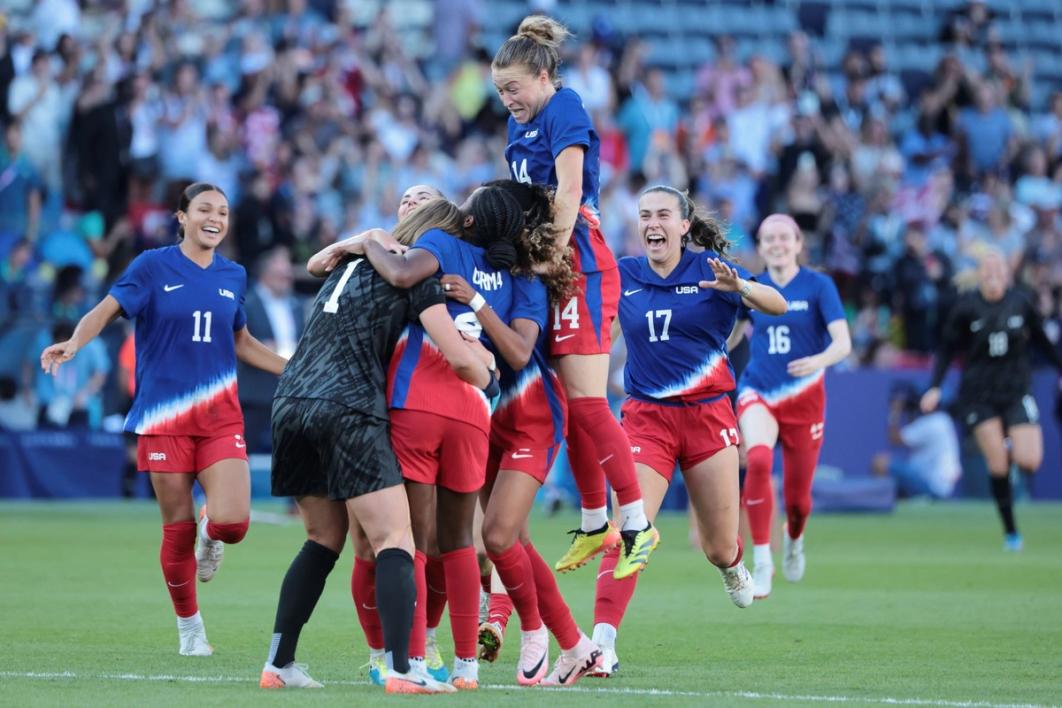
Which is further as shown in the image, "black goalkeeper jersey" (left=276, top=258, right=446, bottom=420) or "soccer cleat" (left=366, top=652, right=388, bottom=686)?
"soccer cleat" (left=366, top=652, right=388, bottom=686)

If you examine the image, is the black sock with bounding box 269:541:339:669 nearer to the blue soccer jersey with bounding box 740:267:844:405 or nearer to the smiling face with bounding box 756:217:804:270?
the blue soccer jersey with bounding box 740:267:844:405

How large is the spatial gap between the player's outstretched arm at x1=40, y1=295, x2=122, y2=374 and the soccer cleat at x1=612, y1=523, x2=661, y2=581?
9.36 ft

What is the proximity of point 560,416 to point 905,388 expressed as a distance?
14.6m

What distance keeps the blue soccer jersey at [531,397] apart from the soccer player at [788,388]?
4.48 m

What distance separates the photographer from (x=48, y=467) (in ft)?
64.8

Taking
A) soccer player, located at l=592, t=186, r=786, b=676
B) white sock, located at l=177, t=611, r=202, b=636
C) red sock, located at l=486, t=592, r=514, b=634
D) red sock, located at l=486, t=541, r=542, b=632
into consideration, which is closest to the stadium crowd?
soccer player, located at l=592, t=186, r=786, b=676

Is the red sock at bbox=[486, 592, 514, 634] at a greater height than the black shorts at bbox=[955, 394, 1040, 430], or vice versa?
the red sock at bbox=[486, 592, 514, 634]

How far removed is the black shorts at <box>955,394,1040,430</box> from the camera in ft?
55.3

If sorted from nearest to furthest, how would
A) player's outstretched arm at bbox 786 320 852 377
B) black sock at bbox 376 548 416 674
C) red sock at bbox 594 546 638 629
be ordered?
black sock at bbox 376 548 416 674 < red sock at bbox 594 546 638 629 < player's outstretched arm at bbox 786 320 852 377

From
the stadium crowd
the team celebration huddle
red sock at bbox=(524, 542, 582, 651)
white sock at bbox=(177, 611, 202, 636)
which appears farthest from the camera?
the stadium crowd

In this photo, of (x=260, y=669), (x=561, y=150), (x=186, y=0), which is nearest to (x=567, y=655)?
(x=260, y=669)

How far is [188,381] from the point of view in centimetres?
917

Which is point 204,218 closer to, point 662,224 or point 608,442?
point 662,224

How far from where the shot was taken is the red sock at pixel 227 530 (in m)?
9.06
